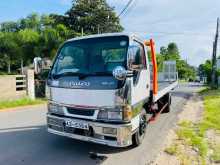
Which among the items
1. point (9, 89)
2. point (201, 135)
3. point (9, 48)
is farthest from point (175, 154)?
point (9, 48)

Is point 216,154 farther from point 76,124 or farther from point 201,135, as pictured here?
point 76,124

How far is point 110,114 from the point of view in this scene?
5039 millimetres

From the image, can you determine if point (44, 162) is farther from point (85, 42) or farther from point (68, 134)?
point (85, 42)

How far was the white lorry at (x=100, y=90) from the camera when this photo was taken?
499cm

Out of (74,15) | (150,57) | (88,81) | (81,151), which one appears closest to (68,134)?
(81,151)

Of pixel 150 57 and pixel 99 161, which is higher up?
pixel 150 57

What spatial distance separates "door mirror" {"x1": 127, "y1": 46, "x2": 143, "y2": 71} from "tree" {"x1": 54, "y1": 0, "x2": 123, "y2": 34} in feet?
123

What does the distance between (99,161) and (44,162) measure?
3.36 feet

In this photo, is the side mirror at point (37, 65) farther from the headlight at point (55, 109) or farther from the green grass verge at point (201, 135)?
the green grass verge at point (201, 135)

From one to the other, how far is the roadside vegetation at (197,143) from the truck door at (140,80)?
132 cm

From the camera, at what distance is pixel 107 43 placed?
18.6ft

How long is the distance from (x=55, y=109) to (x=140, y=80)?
6.05 feet

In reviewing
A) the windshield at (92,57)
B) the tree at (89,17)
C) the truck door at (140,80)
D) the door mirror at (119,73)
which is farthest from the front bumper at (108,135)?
the tree at (89,17)

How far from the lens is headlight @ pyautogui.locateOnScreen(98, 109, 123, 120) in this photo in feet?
16.4
